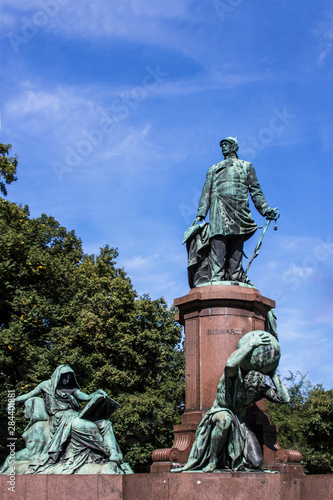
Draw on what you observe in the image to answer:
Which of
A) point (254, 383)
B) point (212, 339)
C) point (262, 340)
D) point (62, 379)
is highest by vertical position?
point (212, 339)

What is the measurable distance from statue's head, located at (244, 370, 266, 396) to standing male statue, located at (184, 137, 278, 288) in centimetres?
250

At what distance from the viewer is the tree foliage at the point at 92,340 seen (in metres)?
24.2

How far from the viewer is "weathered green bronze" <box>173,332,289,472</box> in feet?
26.9

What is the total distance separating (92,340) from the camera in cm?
2586

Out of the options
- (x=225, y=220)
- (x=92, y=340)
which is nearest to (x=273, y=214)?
(x=225, y=220)

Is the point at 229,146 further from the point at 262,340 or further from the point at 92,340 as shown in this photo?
the point at 92,340

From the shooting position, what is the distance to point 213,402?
942 centimetres

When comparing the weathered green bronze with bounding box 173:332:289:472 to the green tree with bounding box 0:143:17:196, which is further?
the green tree with bounding box 0:143:17:196

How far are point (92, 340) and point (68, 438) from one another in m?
15.6

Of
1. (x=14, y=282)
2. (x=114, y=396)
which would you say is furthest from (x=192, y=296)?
(x=14, y=282)

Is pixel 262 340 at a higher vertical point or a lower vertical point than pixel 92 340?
lower

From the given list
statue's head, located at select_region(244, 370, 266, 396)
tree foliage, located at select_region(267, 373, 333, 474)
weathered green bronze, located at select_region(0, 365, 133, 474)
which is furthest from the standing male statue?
tree foliage, located at select_region(267, 373, 333, 474)

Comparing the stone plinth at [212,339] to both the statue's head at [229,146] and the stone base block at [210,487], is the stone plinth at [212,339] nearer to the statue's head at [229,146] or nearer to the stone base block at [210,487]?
the stone base block at [210,487]

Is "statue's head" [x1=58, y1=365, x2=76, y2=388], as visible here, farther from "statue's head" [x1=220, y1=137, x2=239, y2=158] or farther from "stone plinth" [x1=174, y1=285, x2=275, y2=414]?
"statue's head" [x1=220, y1=137, x2=239, y2=158]
